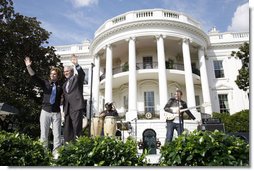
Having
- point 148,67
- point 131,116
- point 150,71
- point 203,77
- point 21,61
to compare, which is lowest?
point 131,116

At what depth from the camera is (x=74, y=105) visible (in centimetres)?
294

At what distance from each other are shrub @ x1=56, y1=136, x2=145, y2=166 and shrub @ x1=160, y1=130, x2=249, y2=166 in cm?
35

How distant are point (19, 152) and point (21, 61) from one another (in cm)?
391

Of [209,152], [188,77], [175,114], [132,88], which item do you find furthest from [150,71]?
[209,152]

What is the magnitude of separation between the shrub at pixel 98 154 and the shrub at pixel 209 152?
0.35m

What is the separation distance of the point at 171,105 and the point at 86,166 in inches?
97.3

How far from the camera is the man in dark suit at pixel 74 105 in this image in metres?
2.91

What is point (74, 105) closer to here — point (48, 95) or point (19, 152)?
point (48, 95)

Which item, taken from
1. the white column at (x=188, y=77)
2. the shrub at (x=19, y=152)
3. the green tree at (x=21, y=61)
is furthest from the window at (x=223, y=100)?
the shrub at (x=19, y=152)

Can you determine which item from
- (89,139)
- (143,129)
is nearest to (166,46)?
(143,129)

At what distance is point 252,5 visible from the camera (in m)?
2.99

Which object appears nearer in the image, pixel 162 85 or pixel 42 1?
pixel 42 1

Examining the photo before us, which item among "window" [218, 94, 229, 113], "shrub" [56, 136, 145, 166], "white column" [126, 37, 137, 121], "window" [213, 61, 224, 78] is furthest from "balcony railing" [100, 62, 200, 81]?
"shrub" [56, 136, 145, 166]

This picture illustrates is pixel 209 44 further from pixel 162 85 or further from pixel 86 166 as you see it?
pixel 86 166
